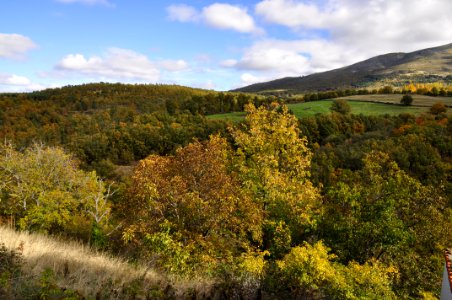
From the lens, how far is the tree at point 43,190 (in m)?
26.7

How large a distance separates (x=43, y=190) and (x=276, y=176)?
23.5 metres

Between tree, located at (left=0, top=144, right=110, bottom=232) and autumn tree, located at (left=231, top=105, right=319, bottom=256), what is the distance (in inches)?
543

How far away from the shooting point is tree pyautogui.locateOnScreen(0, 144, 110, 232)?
2672cm

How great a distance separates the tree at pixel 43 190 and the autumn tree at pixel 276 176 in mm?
13780

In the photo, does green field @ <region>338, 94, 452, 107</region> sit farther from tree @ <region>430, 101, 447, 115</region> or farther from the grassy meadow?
tree @ <region>430, 101, 447, 115</region>

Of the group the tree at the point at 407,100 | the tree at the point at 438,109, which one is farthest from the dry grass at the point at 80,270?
the tree at the point at 407,100

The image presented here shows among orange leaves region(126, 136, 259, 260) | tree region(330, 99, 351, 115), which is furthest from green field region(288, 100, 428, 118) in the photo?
orange leaves region(126, 136, 259, 260)

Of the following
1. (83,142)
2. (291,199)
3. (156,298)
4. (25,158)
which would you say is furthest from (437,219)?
(83,142)

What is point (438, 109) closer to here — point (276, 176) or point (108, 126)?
point (276, 176)

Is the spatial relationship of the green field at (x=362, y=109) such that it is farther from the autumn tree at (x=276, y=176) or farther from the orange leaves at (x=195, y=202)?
the orange leaves at (x=195, y=202)

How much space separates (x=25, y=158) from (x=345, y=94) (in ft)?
559

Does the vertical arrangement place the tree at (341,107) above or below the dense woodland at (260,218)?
above

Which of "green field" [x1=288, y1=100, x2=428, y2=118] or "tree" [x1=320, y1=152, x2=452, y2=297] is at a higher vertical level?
"green field" [x1=288, y1=100, x2=428, y2=118]

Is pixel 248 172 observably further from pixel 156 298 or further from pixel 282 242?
pixel 156 298
